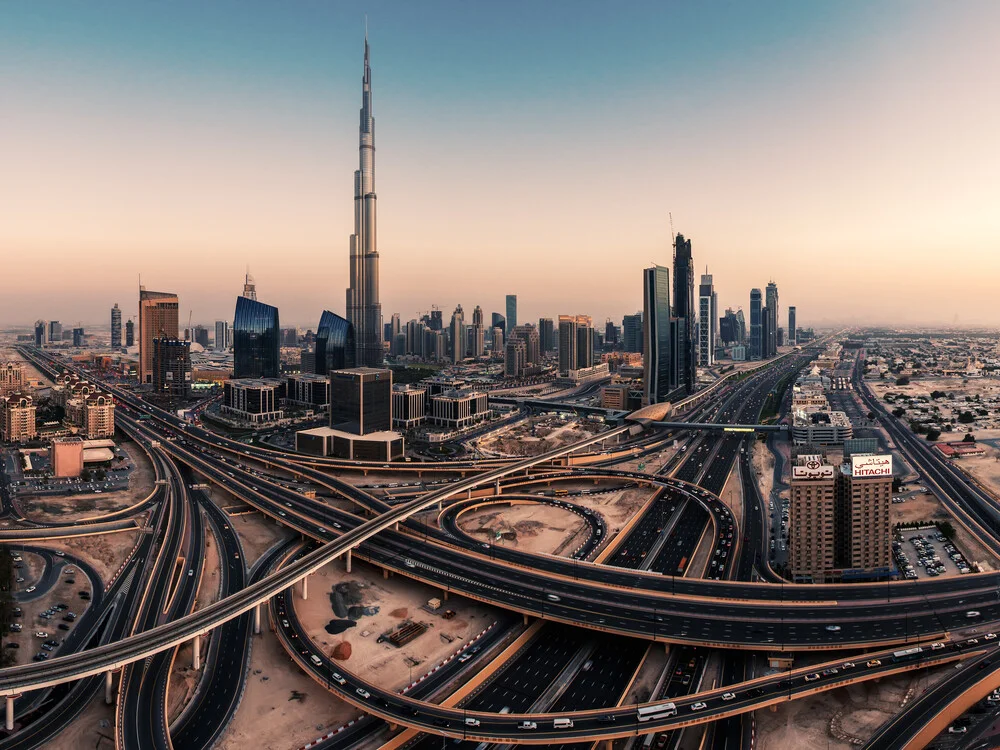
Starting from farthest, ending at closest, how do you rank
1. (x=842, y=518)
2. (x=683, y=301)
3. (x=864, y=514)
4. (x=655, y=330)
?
1. (x=683, y=301)
2. (x=655, y=330)
3. (x=842, y=518)
4. (x=864, y=514)

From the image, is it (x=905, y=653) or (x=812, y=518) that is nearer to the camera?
(x=905, y=653)

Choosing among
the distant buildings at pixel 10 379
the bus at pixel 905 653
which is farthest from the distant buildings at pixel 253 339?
the bus at pixel 905 653

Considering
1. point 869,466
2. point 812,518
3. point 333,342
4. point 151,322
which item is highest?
point 151,322

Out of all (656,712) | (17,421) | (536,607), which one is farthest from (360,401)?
(656,712)

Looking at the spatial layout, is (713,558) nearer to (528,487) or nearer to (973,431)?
(528,487)

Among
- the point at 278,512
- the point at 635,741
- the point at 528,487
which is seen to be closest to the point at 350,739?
the point at 635,741

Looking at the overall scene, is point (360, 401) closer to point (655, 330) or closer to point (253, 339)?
point (655, 330)

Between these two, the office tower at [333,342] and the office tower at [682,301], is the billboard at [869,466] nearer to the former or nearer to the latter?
the office tower at [682,301]

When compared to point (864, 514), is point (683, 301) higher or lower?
higher
